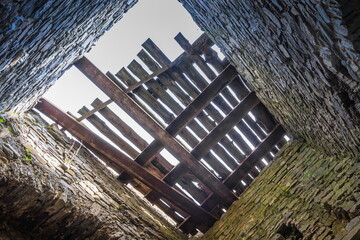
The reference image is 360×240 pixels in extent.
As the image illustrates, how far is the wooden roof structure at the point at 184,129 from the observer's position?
315 centimetres

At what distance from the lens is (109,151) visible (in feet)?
10.4

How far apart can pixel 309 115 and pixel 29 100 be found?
96.8 inches

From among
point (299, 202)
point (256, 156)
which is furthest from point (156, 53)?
point (299, 202)

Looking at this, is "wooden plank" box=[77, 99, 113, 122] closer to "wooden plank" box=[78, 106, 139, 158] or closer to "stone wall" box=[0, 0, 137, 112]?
"wooden plank" box=[78, 106, 139, 158]

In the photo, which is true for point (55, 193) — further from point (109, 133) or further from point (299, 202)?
point (299, 202)

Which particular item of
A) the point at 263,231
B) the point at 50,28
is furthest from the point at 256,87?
the point at 50,28

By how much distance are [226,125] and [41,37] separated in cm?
216

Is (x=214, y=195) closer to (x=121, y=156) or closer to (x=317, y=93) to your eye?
(x=121, y=156)

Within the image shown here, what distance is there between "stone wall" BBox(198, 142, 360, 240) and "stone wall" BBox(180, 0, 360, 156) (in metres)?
0.18

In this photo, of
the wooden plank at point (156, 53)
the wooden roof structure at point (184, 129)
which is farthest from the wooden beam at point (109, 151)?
the wooden plank at point (156, 53)

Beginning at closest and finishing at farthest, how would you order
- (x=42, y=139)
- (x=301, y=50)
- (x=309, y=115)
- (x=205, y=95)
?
(x=301, y=50), (x=309, y=115), (x=42, y=139), (x=205, y=95)

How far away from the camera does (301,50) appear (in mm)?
1589

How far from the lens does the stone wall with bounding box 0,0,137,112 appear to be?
4.34 ft

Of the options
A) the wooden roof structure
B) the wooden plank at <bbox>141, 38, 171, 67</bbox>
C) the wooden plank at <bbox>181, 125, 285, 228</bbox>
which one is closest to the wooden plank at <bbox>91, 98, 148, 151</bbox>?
the wooden roof structure
